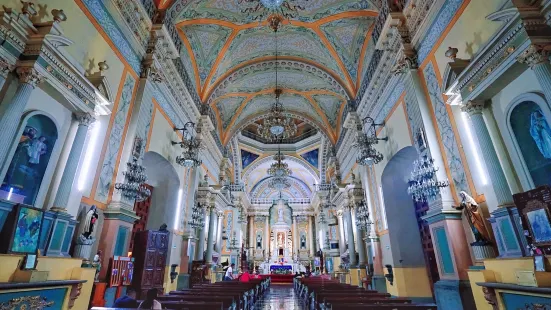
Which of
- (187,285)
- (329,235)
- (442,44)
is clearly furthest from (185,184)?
(329,235)

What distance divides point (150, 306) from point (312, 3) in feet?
28.2

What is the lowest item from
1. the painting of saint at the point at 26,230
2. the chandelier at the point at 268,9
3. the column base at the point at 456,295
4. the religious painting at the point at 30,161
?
the column base at the point at 456,295

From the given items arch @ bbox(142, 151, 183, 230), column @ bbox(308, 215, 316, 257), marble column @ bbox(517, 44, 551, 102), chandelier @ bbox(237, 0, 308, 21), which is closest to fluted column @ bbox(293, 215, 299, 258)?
column @ bbox(308, 215, 316, 257)

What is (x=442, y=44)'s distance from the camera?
5.20 meters

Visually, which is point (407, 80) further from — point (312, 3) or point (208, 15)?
point (208, 15)

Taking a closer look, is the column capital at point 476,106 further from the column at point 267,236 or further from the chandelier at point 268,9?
the column at point 267,236

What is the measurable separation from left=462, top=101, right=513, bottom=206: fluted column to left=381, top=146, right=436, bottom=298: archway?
2.58m

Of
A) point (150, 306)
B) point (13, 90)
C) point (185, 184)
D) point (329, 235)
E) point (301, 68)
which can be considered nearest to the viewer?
point (150, 306)

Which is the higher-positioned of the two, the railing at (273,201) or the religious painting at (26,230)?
the railing at (273,201)

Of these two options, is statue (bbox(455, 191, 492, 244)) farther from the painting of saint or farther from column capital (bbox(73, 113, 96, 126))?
column capital (bbox(73, 113, 96, 126))

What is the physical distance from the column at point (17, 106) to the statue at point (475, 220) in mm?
6434

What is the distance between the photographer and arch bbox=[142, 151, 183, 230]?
821 cm

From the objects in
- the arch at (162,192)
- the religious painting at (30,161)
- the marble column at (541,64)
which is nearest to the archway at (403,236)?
the marble column at (541,64)

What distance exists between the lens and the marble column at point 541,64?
311 cm
